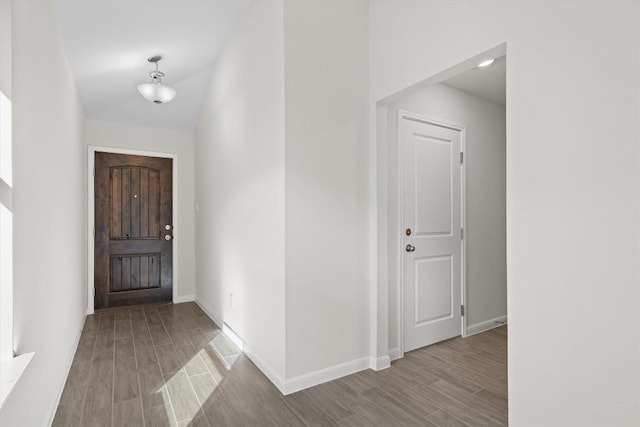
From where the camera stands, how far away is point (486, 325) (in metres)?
3.66

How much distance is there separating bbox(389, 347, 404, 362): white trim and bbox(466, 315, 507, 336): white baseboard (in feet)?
3.28

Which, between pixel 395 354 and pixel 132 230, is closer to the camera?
pixel 395 354

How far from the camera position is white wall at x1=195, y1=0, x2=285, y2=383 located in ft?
8.16

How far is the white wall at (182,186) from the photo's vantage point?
4684 mm

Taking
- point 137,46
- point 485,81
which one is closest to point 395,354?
point 485,81

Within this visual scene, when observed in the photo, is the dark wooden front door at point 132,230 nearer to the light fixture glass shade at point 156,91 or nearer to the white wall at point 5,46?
the light fixture glass shade at point 156,91

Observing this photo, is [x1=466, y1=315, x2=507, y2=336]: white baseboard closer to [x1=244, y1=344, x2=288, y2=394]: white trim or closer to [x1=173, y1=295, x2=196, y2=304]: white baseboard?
[x1=244, y1=344, x2=288, y2=394]: white trim

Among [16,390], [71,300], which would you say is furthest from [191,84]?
[16,390]

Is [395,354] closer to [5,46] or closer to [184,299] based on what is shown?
[5,46]

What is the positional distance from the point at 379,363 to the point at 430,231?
1271 mm

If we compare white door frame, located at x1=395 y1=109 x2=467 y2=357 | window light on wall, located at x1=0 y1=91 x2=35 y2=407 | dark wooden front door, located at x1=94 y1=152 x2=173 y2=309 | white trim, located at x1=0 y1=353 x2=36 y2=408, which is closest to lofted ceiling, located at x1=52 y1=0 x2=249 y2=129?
dark wooden front door, located at x1=94 y1=152 x2=173 y2=309

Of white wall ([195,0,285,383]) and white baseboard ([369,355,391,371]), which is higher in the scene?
white wall ([195,0,285,383])

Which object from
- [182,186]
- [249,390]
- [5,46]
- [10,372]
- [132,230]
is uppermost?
[5,46]

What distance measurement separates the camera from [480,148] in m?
3.68
